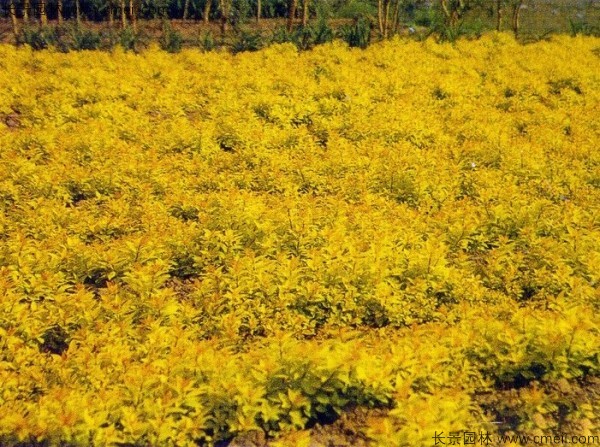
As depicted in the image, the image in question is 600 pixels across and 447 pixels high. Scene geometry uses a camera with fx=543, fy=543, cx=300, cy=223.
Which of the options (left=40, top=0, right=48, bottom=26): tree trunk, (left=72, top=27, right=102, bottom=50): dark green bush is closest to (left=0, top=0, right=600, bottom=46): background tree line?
(left=40, top=0, right=48, bottom=26): tree trunk

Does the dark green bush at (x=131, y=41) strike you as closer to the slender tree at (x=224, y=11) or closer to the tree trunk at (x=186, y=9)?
the slender tree at (x=224, y=11)

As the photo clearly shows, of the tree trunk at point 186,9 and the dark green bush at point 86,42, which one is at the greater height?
the tree trunk at point 186,9

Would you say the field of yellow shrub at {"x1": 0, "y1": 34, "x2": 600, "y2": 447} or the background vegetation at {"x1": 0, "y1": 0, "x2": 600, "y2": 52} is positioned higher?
the background vegetation at {"x1": 0, "y1": 0, "x2": 600, "y2": 52}

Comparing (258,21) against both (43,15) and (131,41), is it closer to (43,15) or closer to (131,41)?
(131,41)

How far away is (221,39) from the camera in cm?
1580

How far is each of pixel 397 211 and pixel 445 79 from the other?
654 cm

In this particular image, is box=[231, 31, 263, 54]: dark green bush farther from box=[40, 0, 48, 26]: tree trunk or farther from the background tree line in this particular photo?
box=[40, 0, 48, 26]: tree trunk

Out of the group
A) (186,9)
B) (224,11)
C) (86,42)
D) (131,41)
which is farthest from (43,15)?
(224,11)

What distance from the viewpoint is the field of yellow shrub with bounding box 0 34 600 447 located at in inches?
137

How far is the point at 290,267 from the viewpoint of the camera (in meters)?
4.72

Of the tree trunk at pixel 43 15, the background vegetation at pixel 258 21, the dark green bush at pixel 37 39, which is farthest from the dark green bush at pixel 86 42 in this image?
the tree trunk at pixel 43 15

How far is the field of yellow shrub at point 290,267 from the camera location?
3.48m

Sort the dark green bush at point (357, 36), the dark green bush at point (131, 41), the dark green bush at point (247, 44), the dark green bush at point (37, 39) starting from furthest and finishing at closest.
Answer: the dark green bush at point (357, 36) < the dark green bush at point (247, 44) < the dark green bush at point (131, 41) < the dark green bush at point (37, 39)

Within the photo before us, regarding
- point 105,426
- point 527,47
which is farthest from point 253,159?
point 527,47
